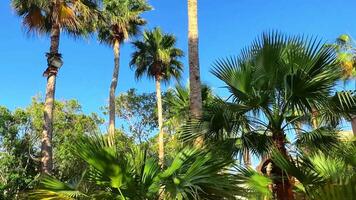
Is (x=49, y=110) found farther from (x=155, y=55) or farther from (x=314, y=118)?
(x=155, y=55)

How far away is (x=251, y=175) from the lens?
24.2ft

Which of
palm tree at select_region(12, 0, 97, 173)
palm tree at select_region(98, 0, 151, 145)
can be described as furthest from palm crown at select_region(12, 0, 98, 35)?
palm tree at select_region(98, 0, 151, 145)

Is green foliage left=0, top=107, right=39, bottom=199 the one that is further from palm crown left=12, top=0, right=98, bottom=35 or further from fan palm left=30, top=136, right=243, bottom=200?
fan palm left=30, top=136, right=243, bottom=200

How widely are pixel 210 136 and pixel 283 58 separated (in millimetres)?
2032

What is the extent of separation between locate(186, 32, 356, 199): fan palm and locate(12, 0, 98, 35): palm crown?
28.6 ft

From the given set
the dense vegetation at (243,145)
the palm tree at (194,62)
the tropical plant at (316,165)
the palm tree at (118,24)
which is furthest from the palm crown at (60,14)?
the tropical plant at (316,165)

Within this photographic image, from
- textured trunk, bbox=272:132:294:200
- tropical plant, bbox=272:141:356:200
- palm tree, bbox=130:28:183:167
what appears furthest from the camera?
palm tree, bbox=130:28:183:167

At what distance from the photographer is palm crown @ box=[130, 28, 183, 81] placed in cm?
2889

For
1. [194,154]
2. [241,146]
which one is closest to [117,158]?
[194,154]

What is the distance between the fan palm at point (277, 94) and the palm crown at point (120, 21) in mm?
18385

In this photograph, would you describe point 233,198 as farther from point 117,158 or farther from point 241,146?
point 241,146

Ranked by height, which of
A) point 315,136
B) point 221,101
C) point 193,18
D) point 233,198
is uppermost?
point 193,18

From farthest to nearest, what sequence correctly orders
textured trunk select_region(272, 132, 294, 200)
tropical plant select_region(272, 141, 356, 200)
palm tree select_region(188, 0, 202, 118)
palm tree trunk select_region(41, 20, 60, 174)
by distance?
1. palm tree trunk select_region(41, 20, 60, 174)
2. palm tree select_region(188, 0, 202, 118)
3. textured trunk select_region(272, 132, 294, 200)
4. tropical plant select_region(272, 141, 356, 200)

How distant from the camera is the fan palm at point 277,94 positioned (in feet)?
27.1
